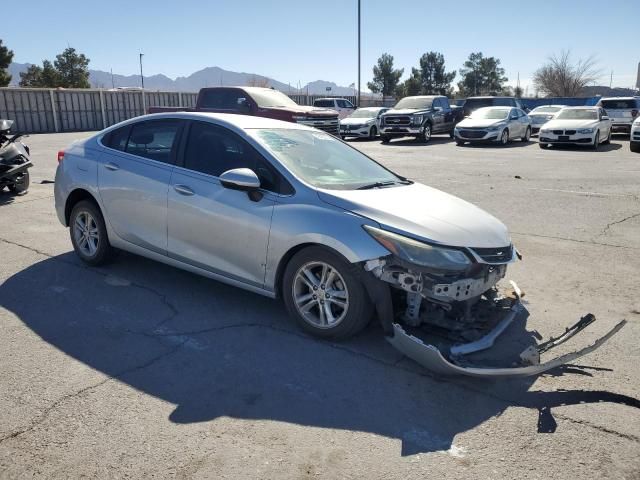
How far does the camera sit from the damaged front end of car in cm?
353

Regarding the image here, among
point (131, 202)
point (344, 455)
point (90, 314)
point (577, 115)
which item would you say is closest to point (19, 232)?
point (131, 202)

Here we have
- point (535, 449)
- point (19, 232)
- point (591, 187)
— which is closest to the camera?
point (535, 449)

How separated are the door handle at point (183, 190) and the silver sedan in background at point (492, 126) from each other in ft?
62.1

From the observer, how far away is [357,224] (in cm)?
388

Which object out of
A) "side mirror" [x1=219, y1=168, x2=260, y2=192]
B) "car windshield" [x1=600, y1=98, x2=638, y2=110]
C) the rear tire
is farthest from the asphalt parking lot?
"car windshield" [x1=600, y1=98, x2=638, y2=110]

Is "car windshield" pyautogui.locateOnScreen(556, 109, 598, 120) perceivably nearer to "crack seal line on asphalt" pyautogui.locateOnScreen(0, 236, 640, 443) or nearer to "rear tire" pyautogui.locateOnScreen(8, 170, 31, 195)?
"rear tire" pyautogui.locateOnScreen(8, 170, 31, 195)

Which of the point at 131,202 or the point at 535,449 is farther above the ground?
the point at 131,202

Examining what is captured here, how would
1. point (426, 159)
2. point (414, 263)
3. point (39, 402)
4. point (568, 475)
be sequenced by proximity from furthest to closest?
point (426, 159) < point (414, 263) < point (39, 402) < point (568, 475)

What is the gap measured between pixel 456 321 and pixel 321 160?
1.82 m

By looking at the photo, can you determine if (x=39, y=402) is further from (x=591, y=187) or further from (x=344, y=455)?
(x=591, y=187)

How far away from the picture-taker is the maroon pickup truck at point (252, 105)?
1595 cm

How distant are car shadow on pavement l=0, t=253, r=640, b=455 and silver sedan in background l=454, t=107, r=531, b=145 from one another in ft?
61.4

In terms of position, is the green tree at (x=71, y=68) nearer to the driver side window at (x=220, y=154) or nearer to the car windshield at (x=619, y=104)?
the car windshield at (x=619, y=104)

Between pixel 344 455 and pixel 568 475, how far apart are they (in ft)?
3.56
